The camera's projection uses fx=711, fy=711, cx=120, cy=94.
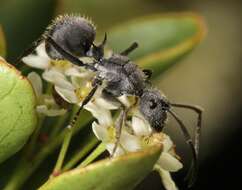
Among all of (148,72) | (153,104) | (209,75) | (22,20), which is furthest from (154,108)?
(209,75)

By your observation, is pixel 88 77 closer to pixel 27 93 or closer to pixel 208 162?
pixel 27 93

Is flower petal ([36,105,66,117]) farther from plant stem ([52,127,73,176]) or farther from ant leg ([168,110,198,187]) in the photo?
ant leg ([168,110,198,187])

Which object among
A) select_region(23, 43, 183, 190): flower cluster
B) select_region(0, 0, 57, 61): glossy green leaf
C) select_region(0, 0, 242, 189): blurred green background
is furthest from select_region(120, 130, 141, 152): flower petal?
select_region(0, 0, 242, 189): blurred green background

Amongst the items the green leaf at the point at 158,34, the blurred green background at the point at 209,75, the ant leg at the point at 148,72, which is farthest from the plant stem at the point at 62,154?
the blurred green background at the point at 209,75

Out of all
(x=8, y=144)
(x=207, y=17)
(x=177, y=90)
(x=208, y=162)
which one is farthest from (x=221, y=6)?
(x=8, y=144)

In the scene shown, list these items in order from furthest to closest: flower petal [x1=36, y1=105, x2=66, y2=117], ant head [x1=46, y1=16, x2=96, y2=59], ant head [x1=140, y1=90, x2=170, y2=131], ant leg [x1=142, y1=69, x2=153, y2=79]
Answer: ant leg [x1=142, y1=69, x2=153, y2=79], ant head [x1=46, y1=16, x2=96, y2=59], ant head [x1=140, y1=90, x2=170, y2=131], flower petal [x1=36, y1=105, x2=66, y2=117]

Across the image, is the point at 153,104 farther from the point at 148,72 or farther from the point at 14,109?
the point at 14,109
